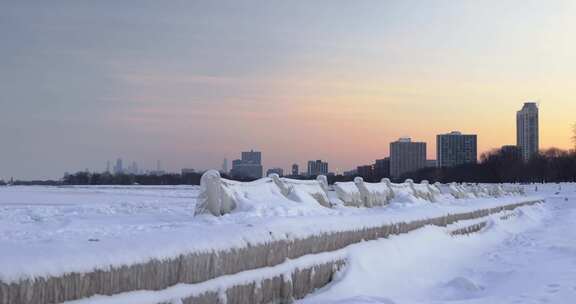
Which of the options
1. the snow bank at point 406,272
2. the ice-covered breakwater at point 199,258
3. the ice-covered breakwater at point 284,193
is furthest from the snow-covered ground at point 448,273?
the ice-covered breakwater at point 284,193

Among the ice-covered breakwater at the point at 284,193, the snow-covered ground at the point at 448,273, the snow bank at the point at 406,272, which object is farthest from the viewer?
the ice-covered breakwater at the point at 284,193

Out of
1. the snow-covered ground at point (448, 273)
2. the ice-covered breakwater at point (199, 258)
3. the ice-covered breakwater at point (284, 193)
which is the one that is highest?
the ice-covered breakwater at point (284, 193)

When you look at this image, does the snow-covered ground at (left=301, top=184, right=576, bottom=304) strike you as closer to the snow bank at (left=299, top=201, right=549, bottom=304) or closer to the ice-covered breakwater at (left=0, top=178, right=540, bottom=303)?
the snow bank at (left=299, top=201, right=549, bottom=304)

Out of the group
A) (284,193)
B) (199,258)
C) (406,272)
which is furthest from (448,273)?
(199,258)

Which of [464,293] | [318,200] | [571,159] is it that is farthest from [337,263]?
[571,159]

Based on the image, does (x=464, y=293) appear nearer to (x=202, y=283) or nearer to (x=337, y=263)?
(x=337, y=263)

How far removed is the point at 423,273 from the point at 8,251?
6.93 m

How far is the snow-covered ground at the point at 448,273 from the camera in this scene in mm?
7904

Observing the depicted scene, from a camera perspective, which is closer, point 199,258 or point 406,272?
point 199,258

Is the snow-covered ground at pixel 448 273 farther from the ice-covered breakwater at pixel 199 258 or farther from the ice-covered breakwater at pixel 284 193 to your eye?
the ice-covered breakwater at pixel 284 193

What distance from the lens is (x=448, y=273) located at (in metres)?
10.5

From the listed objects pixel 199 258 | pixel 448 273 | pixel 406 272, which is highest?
pixel 199 258

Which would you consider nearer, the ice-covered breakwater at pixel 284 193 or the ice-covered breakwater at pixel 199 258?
the ice-covered breakwater at pixel 199 258

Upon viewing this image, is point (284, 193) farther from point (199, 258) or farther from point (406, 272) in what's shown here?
point (199, 258)
